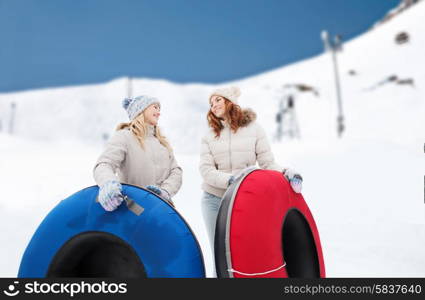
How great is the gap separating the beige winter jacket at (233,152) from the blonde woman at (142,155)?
0.27 meters

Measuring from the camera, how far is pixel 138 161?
93.9 inches

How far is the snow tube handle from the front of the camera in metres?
1.90

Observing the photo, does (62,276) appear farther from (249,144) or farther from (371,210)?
(371,210)

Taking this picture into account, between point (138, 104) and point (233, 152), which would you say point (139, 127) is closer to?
point (138, 104)

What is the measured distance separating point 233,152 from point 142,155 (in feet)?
2.27

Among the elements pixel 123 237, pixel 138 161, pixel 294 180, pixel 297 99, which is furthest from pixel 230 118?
pixel 297 99

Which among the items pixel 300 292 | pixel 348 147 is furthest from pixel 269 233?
pixel 348 147

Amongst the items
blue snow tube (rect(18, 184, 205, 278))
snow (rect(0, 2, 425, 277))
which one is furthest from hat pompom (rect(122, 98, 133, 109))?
snow (rect(0, 2, 425, 277))

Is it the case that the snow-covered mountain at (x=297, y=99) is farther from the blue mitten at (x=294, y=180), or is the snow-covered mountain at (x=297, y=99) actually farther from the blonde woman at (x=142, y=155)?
the blonde woman at (x=142, y=155)

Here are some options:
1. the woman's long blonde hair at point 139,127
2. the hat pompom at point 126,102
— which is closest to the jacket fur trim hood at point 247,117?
the woman's long blonde hair at point 139,127

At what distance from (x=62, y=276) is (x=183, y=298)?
2.31 feet

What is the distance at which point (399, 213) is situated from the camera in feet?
16.1

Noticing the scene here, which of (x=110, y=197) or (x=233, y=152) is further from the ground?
(x=233, y=152)

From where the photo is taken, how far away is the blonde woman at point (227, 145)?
107 inches
